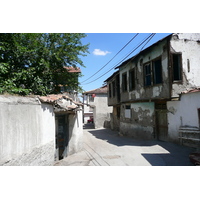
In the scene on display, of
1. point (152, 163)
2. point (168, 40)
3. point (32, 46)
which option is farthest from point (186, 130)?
point (32, 46)

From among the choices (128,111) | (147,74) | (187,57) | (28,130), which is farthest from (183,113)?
(28,130)

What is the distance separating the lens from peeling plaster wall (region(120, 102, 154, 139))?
11120 millimetres

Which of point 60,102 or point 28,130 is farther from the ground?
point 60,102

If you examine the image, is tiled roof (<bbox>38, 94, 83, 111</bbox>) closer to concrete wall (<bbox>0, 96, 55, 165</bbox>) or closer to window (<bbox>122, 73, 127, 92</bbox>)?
concrete wall (<bbox>0, 96, 55, 165</bbox>)

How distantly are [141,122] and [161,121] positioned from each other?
1940 mm

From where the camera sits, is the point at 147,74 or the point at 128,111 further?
the point at 128,111

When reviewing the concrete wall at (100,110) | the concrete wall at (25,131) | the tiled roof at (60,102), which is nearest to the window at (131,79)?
the tiled roof at (60,102)

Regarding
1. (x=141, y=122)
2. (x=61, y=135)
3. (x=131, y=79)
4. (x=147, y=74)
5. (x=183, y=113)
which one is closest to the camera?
(x=61, y=135)

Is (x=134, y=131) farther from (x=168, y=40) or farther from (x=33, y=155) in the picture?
(x=33, y=155)

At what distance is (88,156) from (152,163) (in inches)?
113

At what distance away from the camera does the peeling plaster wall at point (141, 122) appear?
36.5 feet

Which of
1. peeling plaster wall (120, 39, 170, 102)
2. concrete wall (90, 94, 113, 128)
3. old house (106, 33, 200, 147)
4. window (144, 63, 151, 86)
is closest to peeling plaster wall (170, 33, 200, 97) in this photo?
old house (106, 33, 200, 147)

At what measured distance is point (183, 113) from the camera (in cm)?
853

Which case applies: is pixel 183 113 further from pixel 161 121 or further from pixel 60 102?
pixel 60 102
